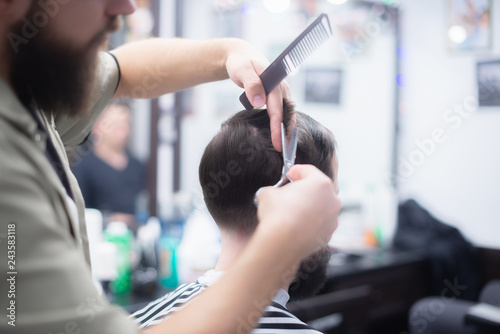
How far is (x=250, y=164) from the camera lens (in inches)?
41.2

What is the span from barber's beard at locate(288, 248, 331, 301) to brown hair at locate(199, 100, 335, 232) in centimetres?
17

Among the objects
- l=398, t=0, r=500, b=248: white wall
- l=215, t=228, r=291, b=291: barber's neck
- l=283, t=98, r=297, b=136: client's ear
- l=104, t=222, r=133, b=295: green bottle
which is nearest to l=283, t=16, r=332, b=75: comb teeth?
l=283, t=98, r=297, b=136: client's ear

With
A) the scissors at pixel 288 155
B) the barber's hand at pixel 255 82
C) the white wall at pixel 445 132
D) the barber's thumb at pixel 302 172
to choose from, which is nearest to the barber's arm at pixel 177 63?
the barber's hand at pixel 255 82

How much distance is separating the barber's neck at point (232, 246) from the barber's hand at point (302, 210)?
41 cm

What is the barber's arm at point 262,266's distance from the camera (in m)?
0.58

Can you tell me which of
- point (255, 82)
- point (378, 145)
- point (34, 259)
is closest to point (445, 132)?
point (378, 145)

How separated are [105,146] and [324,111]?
1486 mm

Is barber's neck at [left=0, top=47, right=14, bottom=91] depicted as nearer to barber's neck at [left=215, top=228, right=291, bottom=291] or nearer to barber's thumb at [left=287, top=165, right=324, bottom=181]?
barber's thumb at [left=287, top=165, right=324, bottom=181]

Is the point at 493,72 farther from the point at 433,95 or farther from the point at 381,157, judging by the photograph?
the point at 381,157

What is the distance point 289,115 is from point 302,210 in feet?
1.42

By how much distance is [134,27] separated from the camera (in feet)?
8.58

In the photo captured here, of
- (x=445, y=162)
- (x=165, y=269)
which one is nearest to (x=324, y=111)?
(x=445, y=162)

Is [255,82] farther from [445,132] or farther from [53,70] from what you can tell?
[445,132]

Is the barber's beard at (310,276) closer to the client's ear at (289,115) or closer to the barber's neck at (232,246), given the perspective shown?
the barber's neck at (232,246)
